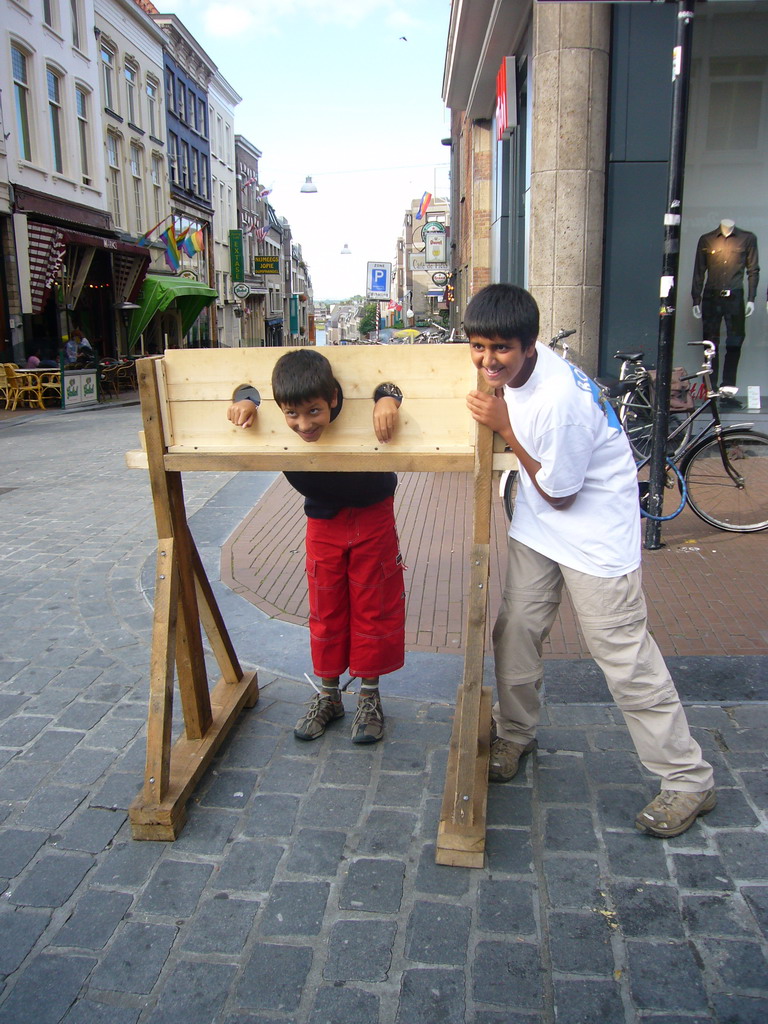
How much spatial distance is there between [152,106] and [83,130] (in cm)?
846

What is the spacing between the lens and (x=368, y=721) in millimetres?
3322

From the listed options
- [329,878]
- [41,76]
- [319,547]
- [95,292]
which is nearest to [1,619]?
[319,547]

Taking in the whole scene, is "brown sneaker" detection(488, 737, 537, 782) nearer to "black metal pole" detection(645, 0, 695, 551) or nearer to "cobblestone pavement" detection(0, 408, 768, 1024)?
"cobblestone pavement" detection(0, 408, 768, 1024)

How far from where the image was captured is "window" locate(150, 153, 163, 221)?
30.8 m

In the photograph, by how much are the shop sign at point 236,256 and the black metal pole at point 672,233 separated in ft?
136

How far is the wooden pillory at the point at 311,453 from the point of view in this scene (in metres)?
2.64

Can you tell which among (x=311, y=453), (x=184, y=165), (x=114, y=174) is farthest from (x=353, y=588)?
(x=184, y=165)

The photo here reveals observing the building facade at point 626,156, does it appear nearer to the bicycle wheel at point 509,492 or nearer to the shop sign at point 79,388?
the bicycle wheel at point 509,492

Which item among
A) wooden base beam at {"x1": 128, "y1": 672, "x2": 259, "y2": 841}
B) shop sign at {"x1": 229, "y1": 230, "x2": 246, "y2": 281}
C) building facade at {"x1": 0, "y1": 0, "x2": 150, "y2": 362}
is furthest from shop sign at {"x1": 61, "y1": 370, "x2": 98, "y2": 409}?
shop sign at {"x1": 229, "y1": 230, "x2": 246, "y2": 281}

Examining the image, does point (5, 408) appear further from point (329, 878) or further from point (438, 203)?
point (438, 203)

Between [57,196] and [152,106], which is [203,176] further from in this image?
[57,196]

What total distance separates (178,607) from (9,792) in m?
0.92

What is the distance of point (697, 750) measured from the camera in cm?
269

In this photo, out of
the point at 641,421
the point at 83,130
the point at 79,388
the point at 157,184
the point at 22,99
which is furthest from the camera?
the point at 157,184
